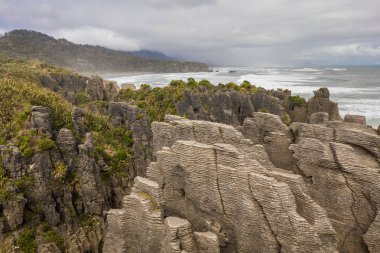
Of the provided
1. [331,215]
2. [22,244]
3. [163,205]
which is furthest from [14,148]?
[331,215]

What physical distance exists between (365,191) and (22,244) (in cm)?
1746

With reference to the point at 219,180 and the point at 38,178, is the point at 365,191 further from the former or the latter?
the point at 38,178

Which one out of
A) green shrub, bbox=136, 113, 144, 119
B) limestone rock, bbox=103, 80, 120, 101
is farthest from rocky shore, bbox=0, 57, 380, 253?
limestone rock, bbox=103, 80, 120, 101

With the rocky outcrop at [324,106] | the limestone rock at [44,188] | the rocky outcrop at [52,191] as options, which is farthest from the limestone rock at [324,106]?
the limestone rock at [44,188]

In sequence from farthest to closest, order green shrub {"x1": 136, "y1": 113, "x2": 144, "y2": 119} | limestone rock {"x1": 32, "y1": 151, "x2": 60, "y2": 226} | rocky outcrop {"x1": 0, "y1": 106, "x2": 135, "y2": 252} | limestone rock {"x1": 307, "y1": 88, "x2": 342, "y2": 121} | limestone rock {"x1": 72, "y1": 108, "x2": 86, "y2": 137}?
limestone rock {"x1": 307, "y1": 88, "x2": 342, "y2": 121} → green shrub {"x1": 136, "y1": 113, "x2": 144, "y2": 119} → limestone rock {"x1": 72, "y1": 108, "x2": 86, "y2": 137} → limestone rock {"x1": 32, "y1": 151, "x2": 60, "y2": 226} → rocky outcrop {"x1": 0, "y1": 106, "x2": 135, "y2": 252}

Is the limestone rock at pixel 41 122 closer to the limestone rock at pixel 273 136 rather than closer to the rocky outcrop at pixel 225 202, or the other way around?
the rocky outcrop at pixel 225 202

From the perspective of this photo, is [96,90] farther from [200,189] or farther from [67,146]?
[200,189]

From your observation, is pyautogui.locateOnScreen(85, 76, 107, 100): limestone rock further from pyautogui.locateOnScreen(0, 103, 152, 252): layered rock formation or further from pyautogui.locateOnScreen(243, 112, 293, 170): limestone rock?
pyautogui.locateOnScreen(243, 112, 293, 170): limestone rock

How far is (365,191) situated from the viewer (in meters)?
11.7

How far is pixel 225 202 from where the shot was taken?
1150cm

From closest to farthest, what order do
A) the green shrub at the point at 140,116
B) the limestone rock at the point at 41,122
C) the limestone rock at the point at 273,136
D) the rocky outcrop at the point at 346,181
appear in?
1. the rocky outcrop at the point at 346,181
2. the limestone rock at the point at 273,136
3. the limestone rock at the point at 41,122
4. the green shrub at the point at 140,116

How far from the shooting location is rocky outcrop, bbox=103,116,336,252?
1020cm

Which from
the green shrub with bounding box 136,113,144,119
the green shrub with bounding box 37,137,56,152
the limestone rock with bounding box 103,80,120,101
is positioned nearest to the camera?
the green shrub with bounding box 37,137,56,152

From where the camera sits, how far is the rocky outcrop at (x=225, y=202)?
33.5 feet
